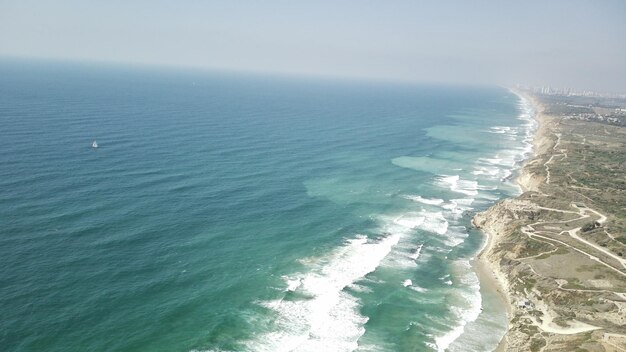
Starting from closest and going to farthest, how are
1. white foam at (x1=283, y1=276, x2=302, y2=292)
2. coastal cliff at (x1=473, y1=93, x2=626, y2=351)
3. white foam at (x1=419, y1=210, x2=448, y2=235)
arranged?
coastal cliff at (x1=473, y1=93, x2=626, y2=351), white foam at (x1=283, y1=276, x2=302, y2=292), white foam at (x1=419, y1=210, x2=448, y2=235)

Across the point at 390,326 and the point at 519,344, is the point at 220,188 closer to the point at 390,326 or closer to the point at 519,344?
the point at 390,326

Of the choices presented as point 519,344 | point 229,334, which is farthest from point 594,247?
point 229,334

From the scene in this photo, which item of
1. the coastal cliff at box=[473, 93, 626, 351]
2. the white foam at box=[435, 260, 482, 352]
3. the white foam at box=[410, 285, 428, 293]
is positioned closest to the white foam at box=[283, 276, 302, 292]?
the white foam at box=[410, 285, 428, 293]

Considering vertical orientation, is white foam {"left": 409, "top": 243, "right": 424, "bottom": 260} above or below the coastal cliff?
below

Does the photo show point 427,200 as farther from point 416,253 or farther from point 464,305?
point 464,305

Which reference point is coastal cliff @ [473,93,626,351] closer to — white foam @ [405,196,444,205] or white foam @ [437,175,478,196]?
white foam @ [405,196,444,205]

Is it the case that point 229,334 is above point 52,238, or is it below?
below
